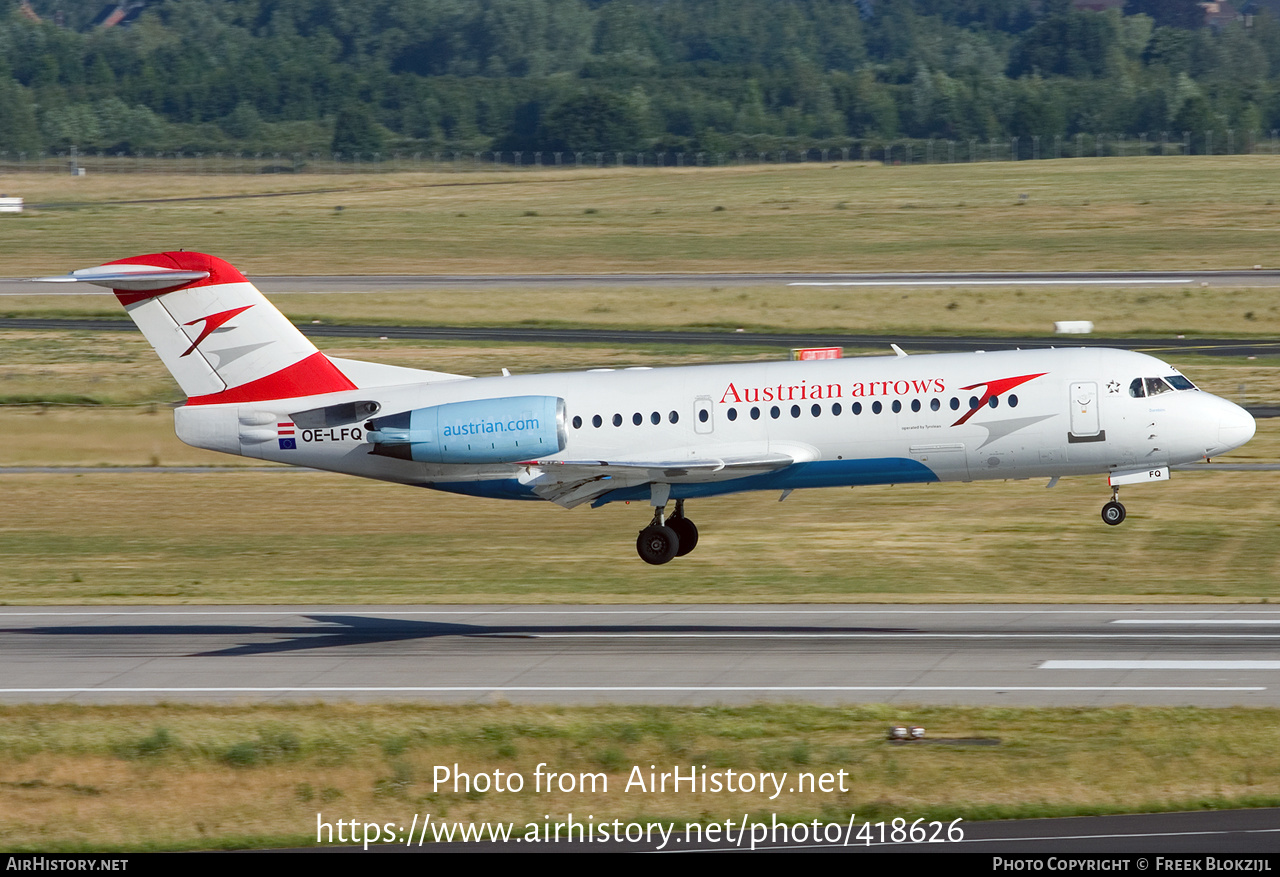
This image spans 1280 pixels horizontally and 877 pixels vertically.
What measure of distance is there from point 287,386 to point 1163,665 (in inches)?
805

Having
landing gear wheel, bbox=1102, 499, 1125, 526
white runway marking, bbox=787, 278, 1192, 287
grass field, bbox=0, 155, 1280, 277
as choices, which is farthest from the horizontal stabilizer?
grass field, bbox=0, 155, 1280, 277

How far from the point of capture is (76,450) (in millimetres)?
63312

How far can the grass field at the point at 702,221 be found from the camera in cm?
10388

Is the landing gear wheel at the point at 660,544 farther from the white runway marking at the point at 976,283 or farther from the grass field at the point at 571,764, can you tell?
the white runway marking at the point at 976,283

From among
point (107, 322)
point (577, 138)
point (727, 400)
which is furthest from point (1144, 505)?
point (577, 138)

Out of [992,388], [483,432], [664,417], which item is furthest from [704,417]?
[992,388]

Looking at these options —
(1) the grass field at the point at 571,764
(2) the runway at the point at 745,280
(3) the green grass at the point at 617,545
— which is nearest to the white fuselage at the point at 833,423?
(3) the green grass at the point at 617,545

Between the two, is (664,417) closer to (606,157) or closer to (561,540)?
(561,540)

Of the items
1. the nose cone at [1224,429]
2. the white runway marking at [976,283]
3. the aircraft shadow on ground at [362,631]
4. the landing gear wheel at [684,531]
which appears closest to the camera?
the aircraft shadow on ground at [362,631]

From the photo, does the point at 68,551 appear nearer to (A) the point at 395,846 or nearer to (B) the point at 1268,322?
(A) the point at 395,846

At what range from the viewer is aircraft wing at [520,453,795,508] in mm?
36438

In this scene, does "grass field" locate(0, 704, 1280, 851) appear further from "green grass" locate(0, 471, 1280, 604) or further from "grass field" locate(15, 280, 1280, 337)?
Result: "grass field" locate(15, 280, 1280, 337)

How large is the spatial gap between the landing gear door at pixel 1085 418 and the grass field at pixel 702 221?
6381cm

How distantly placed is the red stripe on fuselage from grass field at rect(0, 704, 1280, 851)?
11225 millimetres
